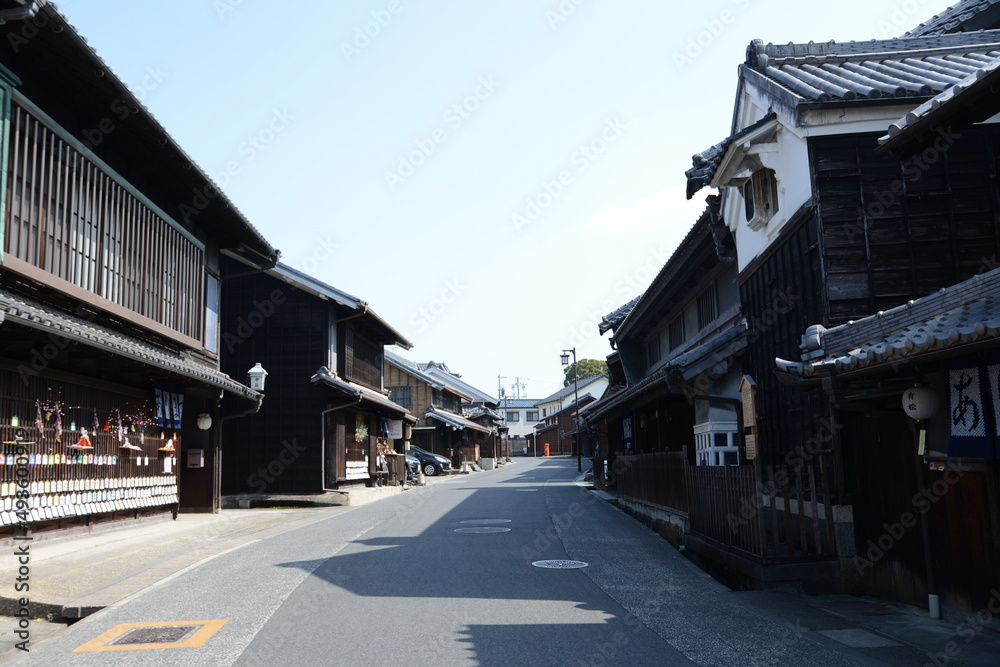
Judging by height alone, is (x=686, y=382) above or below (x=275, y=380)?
below

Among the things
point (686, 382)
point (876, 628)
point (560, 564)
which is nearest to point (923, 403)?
point (876, 628)

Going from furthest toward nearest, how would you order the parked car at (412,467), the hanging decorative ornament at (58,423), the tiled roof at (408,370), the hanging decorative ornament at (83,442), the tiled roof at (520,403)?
the tiled roof at (520,403), the tiled roof at (408,370), the parked car at (412,467), the hanging decorative ornament at (83,442), the hanging decorative ornament at (58,423)

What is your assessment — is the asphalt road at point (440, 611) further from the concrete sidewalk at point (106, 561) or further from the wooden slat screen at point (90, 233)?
the wooden slat screen at point (90, 233)

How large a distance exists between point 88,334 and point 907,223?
1150 centimetres

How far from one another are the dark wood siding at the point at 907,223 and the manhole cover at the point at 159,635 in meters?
8.61

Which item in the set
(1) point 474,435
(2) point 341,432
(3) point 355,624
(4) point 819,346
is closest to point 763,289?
(4) point 819,346

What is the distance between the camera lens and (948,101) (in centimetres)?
637

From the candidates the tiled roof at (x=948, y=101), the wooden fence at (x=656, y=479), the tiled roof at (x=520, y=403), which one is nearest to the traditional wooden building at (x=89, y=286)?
the tiled roof at (x=948, y=101)

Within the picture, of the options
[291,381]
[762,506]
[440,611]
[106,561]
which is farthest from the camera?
[291,381]

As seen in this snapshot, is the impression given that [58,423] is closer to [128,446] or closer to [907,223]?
[128,446]

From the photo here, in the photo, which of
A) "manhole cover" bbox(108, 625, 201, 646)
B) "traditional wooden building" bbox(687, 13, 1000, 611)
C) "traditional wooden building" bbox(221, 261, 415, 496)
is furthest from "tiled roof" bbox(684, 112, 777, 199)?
"traditional wooden building" bbox(221, 261, 415, 496)

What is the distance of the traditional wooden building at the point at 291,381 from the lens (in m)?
25.4

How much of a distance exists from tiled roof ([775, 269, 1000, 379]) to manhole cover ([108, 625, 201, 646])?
6.71m

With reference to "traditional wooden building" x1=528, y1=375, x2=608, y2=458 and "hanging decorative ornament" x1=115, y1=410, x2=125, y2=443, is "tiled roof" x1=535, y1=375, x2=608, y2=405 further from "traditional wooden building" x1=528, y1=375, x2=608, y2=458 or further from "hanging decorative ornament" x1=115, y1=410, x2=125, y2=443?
"hanging decorative ornament" x1=115, y1=410, x2=125, y2=443
